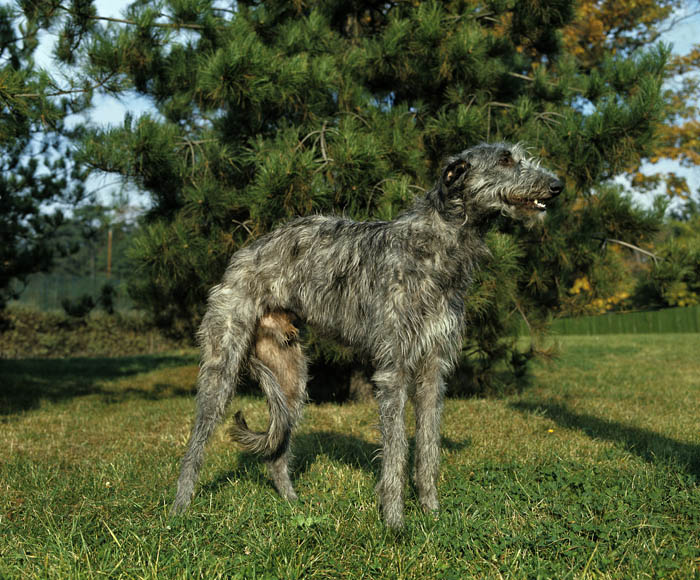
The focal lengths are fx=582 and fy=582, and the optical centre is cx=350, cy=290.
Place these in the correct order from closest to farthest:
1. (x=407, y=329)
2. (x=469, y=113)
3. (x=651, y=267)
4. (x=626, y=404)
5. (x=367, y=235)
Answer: (x=407, y=329), (x=367, y=235), (x=469, y=113), (x=651, y=267), (x=626, y=404)

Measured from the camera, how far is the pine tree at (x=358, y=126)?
602 centimetres

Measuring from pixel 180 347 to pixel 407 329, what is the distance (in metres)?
18.6

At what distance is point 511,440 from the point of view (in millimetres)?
5668

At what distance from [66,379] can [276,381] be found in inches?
388

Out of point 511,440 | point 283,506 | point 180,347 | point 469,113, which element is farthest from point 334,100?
point 180,347

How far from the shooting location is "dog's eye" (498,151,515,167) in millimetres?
3709

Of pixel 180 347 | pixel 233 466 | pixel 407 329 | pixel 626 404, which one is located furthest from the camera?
pixel 180 347

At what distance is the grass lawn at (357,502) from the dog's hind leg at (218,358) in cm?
46

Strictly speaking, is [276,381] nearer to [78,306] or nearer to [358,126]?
[358,126]

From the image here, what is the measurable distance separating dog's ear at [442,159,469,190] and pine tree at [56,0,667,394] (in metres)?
1.93

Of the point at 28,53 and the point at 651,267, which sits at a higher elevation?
the point at 28,53

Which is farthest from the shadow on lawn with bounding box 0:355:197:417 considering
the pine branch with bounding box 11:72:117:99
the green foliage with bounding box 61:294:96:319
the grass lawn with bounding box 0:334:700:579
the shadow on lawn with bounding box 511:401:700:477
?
the shadow on lawn with bounding box 511:401:700:477

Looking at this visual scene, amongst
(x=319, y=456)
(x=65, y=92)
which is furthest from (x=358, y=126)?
(x=319, y=456)

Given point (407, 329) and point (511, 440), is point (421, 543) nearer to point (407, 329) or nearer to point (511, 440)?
point (407, 329)
